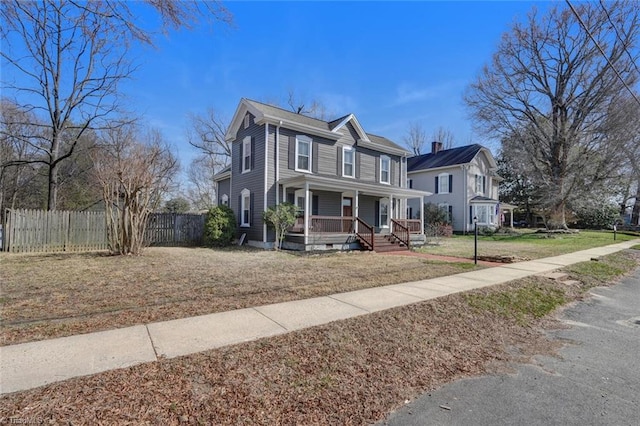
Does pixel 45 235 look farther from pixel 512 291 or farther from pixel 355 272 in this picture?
pixel 512 291

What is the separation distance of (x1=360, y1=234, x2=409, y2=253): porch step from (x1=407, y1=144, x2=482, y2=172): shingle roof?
618 inches

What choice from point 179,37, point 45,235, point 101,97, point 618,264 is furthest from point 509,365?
point 101,97

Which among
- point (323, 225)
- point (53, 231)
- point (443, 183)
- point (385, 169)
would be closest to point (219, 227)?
point (323, 225)

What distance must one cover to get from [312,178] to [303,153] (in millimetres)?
3393

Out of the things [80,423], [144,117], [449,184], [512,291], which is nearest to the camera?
[80,423]

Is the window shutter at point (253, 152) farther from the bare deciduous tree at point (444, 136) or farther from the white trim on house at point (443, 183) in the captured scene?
the bare deciduous tree at point (444, 136)

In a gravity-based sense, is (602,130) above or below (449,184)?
above

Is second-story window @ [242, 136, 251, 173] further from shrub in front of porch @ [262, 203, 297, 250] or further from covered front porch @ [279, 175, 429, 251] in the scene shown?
shrub in front of porch @ [262, 203, 297, 250]

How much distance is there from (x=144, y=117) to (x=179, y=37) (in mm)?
17921

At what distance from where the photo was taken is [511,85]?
2612 centimetres

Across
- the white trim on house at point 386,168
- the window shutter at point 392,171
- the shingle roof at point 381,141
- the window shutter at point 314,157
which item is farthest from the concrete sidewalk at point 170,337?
the shingle roof at point 381,141

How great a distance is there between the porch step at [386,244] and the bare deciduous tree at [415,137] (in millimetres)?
34015

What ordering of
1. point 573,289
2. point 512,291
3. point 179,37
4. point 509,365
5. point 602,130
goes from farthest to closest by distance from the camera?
point 602,130 < point 573,289 < point 512,291 < point 179,37 < point 509,365

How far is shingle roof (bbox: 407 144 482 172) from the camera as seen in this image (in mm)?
28527
